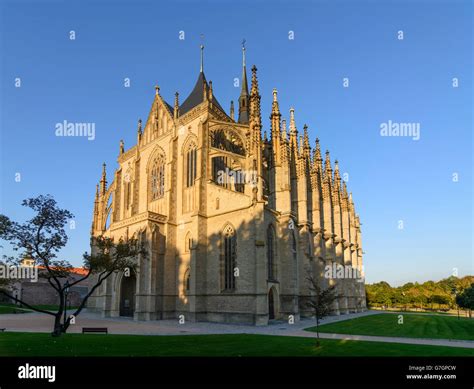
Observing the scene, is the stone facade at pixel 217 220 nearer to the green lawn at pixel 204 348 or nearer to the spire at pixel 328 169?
the spire at pixel 328 169

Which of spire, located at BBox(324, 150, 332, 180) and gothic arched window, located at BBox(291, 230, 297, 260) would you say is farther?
spire, located at BBox(324, 150, 332, 180)

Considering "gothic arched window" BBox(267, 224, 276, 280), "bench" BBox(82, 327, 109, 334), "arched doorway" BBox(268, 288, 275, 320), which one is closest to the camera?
"bench" BBox(82, 327, 109, 334)

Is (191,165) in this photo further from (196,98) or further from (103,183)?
(103,183)

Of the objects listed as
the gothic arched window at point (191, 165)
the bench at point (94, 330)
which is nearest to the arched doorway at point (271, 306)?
the gothic arched window at point (191, 165)

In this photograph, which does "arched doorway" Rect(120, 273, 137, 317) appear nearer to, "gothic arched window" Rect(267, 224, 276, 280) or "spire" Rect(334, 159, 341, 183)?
"gothic arched window" Rect(267, 224, 276, 280)

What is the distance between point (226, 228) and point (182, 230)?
5.88 m

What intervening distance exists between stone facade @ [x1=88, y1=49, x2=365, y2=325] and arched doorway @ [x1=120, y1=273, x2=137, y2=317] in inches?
4.1

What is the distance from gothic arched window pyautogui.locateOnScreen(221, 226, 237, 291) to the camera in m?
30.0

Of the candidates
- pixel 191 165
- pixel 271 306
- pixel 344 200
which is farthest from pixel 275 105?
pixel 344 200

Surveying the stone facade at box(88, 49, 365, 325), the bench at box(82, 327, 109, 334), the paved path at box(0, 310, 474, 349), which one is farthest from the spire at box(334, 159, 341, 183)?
the bench at box(82, 327, 109, 334)

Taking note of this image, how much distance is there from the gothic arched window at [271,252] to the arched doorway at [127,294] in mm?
14308
